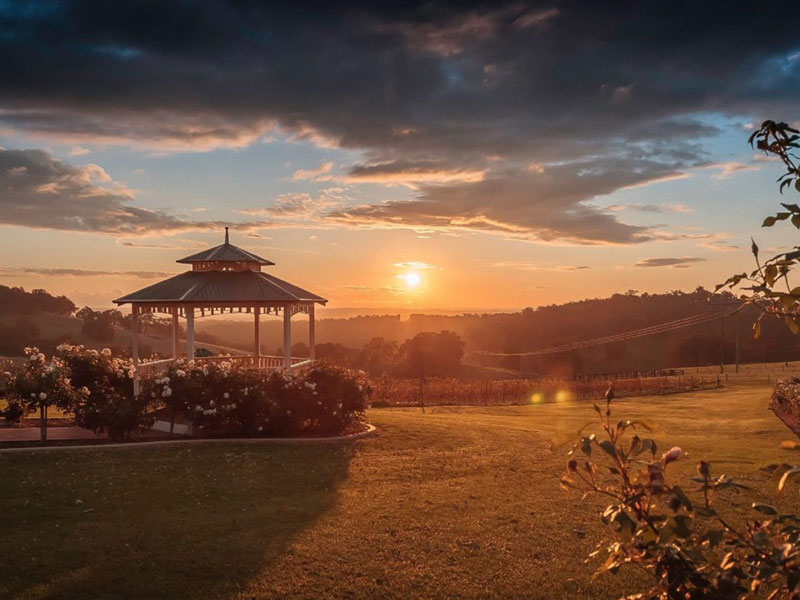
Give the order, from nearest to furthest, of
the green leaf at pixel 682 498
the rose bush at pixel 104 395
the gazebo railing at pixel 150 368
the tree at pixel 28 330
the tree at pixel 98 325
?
the green leaf at pixel 682 498 → the rose bush at pixel 104 395 → the gazebo railing at pixel 150 368 → the tree at pixel 28 330 → the tree at pixel 98 325

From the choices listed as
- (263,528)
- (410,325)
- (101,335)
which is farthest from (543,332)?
(263,528)

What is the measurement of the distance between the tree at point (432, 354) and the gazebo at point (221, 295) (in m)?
38.2

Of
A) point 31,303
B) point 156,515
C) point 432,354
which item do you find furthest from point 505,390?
point 31,303

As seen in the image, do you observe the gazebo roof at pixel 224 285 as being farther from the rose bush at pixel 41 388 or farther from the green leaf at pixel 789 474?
the green leaf at pixel 789 474

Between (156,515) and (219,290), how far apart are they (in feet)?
32.5

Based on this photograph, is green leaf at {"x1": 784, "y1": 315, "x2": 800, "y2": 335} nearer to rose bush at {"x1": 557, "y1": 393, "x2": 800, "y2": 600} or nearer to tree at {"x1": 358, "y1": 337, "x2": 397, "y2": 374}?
rose bush at {"x1": 557, "y1": 393, "x2": 800, "y2": 600}

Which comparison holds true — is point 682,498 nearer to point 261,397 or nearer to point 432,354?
point 261,397

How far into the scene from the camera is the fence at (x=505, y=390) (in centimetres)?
Result: 3136

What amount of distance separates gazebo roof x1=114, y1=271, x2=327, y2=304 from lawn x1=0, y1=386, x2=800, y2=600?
5.24m

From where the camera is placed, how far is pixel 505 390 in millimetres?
35969

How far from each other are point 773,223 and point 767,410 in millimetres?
25417

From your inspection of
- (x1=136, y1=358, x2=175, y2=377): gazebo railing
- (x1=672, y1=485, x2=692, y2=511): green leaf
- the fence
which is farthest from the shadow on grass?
the fence

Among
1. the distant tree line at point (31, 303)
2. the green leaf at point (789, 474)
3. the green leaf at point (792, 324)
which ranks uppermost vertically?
the distant tree line at point (31, 303)

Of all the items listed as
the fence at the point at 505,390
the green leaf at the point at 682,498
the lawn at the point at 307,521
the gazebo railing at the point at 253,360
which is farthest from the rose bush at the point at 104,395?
the green leaf at the point at 682,498
